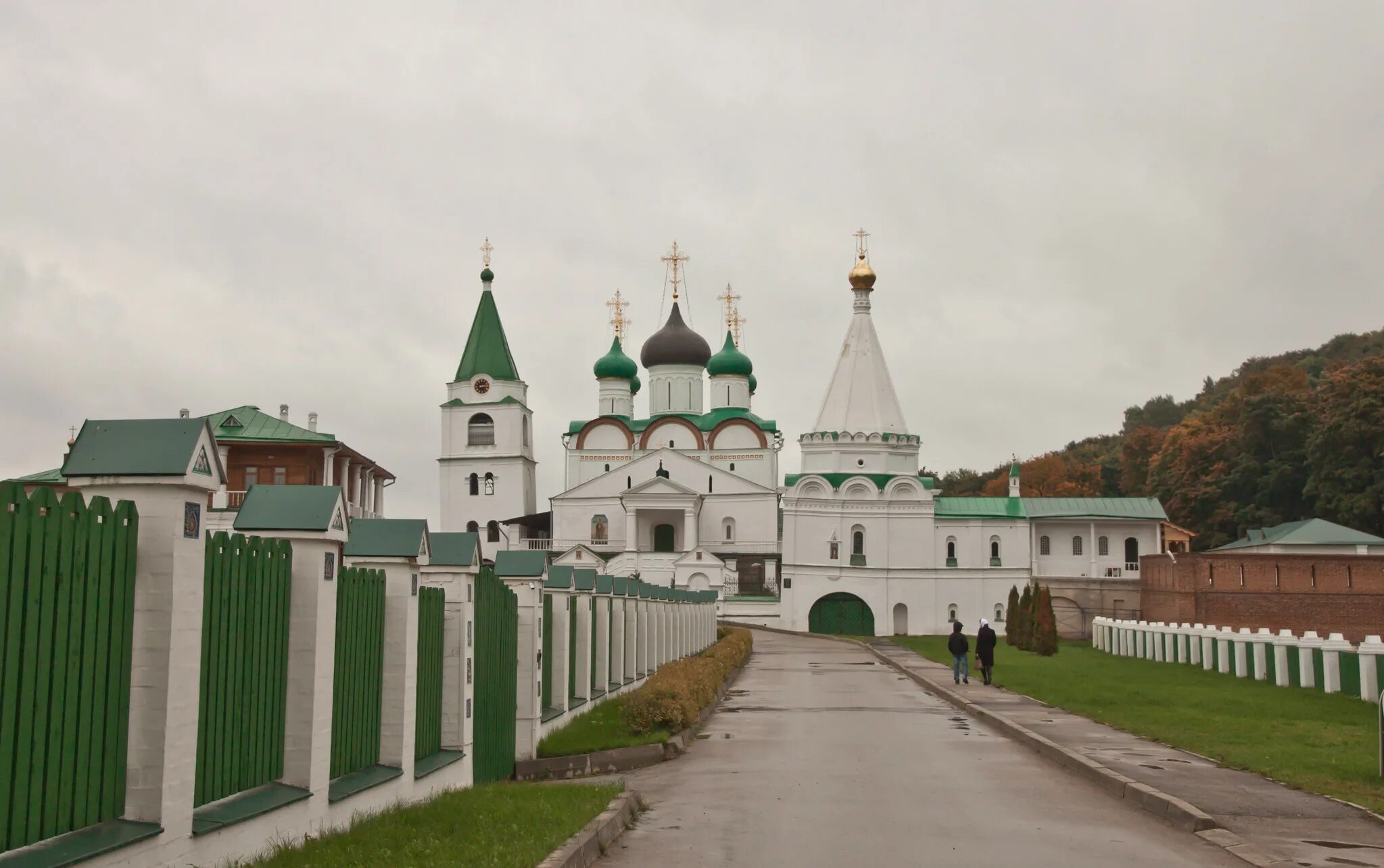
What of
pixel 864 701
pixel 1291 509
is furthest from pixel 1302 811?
pixel 1291 509

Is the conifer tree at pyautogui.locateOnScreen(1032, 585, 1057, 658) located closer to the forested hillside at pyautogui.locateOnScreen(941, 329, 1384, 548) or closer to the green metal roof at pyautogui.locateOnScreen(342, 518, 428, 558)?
the forested hillside at pyautogui.locateOnScreen(941, 329, 1384, 548)

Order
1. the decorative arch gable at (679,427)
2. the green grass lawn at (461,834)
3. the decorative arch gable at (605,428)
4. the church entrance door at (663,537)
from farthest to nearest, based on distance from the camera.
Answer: the decorative arch gable at (605,428), the decorative arch gable at (679,427), the church entrance door at (663,537), the green grass lawn at (461,834)

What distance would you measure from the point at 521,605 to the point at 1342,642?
1451cm

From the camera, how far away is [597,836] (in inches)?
334

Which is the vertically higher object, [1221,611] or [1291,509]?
[1291,509]

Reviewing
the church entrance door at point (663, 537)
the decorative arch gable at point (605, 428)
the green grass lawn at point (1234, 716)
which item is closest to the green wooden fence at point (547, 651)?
the green grass lawn at point (1234, 716)

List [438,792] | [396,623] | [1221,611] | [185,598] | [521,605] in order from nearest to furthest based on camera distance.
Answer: [185,598]
[396,623]
[438,792]
[521,605]
[1221,611]

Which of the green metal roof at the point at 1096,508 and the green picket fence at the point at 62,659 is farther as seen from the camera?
the green metal roof at the point at 1096,508

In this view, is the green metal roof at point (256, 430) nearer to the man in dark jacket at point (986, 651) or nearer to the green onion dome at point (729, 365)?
the man in dark jacket at point (986, 651)

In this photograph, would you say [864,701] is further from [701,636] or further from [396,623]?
[701,636]

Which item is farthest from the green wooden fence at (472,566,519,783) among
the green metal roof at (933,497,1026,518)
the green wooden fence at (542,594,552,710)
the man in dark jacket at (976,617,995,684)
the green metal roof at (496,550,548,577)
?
the green metal roof at (933,497,1026,518)

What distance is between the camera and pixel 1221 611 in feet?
151

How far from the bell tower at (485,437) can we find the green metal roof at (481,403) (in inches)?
1.3

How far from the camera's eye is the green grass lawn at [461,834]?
23.5 ft
